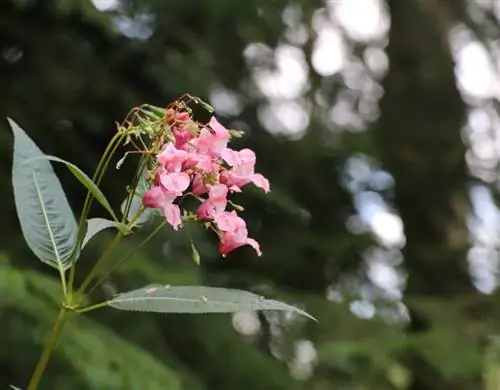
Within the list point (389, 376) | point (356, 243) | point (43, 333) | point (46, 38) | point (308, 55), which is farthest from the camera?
point (308, 55)

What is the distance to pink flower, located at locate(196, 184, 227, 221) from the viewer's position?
68cm

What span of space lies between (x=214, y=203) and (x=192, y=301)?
0.29 feet

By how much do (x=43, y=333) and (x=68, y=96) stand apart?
700 mm

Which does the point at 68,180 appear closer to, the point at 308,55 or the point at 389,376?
the point at 389,376

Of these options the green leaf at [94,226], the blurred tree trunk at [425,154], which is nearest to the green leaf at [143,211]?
the green leaf at [94,226]

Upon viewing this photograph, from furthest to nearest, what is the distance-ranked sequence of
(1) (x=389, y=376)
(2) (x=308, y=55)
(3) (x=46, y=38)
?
1. (2) (x=308, y=55)
2. (1) (x=389, y=376)
3. (3) (x=46, y=38)

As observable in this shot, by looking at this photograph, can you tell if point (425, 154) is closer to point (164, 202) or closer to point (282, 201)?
point (282, 201)

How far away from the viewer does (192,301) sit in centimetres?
72

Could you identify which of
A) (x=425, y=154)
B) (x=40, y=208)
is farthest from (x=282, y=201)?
(x=40, y=208)

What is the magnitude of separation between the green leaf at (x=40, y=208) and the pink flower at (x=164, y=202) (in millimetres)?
120

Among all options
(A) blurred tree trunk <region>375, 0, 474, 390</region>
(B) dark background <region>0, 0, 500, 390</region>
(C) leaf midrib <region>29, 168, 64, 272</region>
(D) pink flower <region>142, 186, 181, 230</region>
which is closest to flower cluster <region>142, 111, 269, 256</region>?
(D) pink flower <region>142, 186, 181, 230</region>

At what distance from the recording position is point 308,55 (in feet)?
10.8

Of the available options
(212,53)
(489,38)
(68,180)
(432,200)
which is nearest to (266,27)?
(212,53)

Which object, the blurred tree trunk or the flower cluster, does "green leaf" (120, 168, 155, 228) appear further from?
the blurred tree trunk
